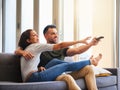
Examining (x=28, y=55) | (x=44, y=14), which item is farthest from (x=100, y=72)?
(x=44, y=14)

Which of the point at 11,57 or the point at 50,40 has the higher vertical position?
the point at 50,40

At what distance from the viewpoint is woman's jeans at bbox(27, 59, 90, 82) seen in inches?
94.1

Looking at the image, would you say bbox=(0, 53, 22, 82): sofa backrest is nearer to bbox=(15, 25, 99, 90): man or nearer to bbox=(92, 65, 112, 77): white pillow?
bbox=(15, 25, 99, 90): man

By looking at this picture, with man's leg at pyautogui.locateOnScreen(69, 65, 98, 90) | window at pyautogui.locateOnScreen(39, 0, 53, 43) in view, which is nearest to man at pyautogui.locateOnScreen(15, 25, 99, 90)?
man's leg at pyautogui.locateOnScreen(69, 65, 98, 90)

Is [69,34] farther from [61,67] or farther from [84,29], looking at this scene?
[61,67]

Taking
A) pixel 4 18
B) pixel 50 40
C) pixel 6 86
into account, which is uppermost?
pixel 4 18

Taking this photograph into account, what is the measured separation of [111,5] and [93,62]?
2.10 m

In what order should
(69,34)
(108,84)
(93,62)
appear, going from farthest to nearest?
1. (69,34)
2. (108,84)
3. (93,62)

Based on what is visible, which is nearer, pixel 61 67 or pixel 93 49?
pixel 61 67

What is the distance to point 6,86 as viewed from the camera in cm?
193

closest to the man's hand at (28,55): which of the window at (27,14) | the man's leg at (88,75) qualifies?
the man's leg at (88,75)

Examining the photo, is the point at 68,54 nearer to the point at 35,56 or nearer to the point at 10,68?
the point at 35,56

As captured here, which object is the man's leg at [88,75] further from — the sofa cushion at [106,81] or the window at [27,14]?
the window at [27,14]

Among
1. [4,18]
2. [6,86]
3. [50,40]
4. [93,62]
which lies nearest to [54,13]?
[4,18]
